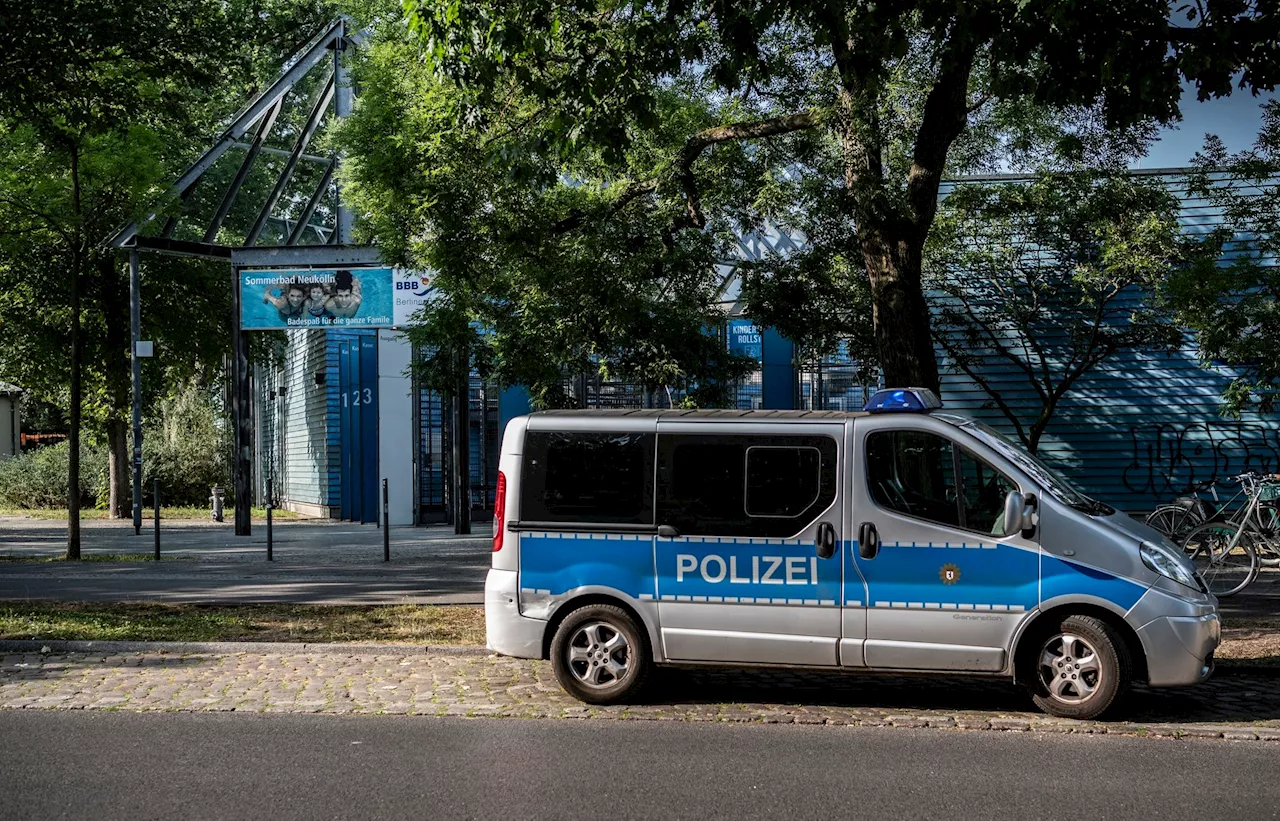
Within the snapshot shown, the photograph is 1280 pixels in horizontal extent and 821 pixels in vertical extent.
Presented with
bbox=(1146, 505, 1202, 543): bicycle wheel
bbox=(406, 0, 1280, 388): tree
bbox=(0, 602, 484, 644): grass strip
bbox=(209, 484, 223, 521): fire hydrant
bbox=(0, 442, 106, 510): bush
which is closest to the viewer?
bbox=(406, 0, 1280, 388): tree

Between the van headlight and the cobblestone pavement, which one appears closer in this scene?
the van headlight

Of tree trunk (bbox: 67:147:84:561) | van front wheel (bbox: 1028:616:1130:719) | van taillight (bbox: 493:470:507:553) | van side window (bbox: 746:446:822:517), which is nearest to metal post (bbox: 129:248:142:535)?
tree trunk (bbox: 67:147:84:561)

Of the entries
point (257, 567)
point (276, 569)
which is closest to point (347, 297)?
point (257, 567)

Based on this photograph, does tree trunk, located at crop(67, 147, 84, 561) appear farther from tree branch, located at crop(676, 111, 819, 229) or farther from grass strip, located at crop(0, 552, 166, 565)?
tree branch, located at crop(676, 111, 819, 229)

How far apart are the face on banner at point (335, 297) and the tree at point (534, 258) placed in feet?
14.6

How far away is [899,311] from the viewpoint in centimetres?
1162

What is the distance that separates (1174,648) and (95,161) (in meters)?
20.5

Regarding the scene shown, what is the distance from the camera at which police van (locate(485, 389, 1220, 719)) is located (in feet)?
25.4

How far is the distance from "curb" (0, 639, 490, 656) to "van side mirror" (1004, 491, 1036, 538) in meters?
4.27

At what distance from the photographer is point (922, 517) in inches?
317

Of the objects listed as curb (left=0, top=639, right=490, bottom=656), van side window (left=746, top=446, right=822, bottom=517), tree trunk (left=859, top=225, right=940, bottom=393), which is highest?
tree trunk (left=859, top=225, right=940, bottom=393)

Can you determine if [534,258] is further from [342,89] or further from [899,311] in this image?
[342,89]

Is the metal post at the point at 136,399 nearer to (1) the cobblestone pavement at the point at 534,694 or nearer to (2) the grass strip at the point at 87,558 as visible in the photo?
(2) the grass strip at the point at 87,558

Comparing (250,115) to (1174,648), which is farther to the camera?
(250,115)
